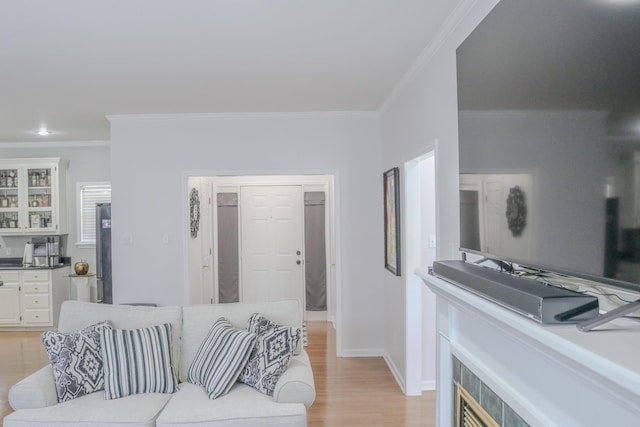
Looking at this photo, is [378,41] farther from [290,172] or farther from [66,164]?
[66,164]

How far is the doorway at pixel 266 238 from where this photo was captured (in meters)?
6.40

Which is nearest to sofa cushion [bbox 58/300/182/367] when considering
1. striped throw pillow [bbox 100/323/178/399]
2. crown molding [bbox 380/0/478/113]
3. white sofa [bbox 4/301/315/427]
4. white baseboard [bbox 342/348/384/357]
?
white sofa [bbox 4/301/315/427]

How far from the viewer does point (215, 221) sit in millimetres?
6445

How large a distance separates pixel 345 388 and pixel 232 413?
1700 mm

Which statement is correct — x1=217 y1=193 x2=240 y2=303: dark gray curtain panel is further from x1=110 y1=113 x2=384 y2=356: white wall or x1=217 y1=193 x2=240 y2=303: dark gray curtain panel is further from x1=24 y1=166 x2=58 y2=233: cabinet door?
x1=24 y1=166 x2=58 y2=233: cabinet door

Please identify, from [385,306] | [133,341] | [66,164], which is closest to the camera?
[133,341]

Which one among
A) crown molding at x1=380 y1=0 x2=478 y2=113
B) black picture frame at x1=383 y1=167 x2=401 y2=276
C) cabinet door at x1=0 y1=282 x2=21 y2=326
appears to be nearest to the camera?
crown molding at x1=380 y1=0 x2=478 y2=113

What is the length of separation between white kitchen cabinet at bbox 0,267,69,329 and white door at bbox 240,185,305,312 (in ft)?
8.46

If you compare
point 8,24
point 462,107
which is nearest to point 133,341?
point 8,24

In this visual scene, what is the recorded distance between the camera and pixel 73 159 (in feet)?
20.9

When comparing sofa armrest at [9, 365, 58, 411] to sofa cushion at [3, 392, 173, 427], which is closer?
sofa cushion at [3, 392, 173, 427]

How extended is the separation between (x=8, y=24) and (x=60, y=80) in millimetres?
1051

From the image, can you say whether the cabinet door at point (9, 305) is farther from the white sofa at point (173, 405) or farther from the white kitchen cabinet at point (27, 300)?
the white sofa at point (173, 405)

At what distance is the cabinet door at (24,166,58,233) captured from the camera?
6141mm
